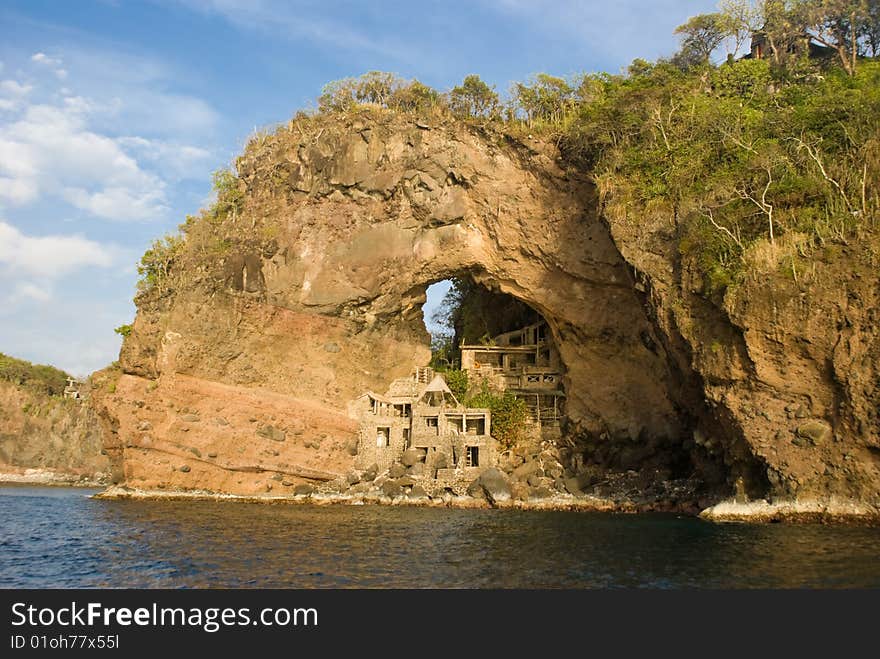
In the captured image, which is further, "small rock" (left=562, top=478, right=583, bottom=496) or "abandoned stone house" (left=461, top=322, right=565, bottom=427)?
"abandoned stone house" (left=461, top=322, right=565, bottom=427)

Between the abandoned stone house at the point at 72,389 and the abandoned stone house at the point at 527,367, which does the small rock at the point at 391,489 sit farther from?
the abandoned stone house at the point at 72,389

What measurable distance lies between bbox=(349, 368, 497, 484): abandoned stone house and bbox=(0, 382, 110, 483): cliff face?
4221 cm

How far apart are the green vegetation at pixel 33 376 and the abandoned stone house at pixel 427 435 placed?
52.7 m

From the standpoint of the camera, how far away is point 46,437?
243ft

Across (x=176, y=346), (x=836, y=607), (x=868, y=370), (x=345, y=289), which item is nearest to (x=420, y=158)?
(x=345, y=289)

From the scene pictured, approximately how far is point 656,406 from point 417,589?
27.7 meters

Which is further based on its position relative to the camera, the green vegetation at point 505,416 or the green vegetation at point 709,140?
the green vegetation at point 505,416

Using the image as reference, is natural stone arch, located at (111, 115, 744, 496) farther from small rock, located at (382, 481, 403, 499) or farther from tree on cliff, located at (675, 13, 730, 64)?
tree on cliff, located at (675, 13, 730, 64)

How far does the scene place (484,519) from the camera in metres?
29.1


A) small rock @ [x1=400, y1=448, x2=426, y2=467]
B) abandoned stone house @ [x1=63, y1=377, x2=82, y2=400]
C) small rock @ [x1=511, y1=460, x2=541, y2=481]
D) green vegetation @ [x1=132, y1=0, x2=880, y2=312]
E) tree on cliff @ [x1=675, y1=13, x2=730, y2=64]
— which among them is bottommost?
small rock @ [x1=511, y1=460, x2=541, y2=481]

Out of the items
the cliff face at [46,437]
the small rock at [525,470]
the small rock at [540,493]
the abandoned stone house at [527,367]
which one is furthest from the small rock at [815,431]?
the cliff face at [46,437]

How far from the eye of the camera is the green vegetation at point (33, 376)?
76.3m

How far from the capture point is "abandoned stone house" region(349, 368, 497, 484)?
1521 inches

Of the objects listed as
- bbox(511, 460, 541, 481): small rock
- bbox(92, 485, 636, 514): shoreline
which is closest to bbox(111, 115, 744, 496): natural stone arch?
bbox(511, 460, 541, 481): small rock
